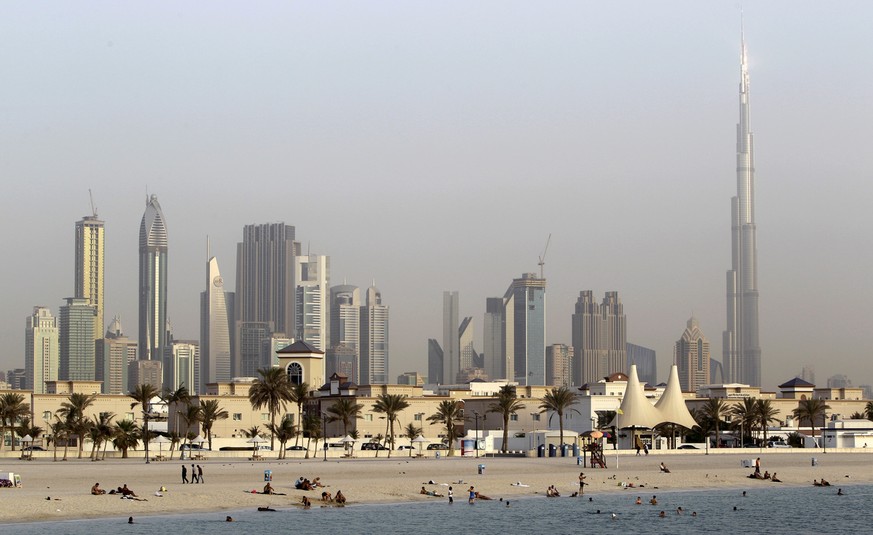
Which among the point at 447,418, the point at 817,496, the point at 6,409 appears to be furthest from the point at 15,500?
the point at 447,418

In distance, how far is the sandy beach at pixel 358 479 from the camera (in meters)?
66.5

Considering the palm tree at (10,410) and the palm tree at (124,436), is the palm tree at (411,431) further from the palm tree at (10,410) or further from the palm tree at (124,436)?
the palm tree at (10,410)

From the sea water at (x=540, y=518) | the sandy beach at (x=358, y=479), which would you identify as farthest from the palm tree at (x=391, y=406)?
the sea water at (x=540, y=518)

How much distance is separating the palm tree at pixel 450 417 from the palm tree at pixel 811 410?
3949 cm

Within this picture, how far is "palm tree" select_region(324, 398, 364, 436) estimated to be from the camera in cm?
13988

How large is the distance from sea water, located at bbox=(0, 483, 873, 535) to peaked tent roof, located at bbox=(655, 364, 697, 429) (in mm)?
53914

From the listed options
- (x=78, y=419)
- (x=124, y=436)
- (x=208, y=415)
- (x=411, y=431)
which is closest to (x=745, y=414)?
(x=411, y=431)

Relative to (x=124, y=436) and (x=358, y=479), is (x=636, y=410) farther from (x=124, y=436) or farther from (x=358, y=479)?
(x=358, y=479)

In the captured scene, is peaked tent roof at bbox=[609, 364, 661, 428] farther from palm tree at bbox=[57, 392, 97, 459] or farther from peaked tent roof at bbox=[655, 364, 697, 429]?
palm tree at bbox=[57, 392, 97, 459]

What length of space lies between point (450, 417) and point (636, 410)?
19.0 meters

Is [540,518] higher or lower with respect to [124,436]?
lower

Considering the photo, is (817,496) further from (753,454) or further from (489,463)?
(753,454)

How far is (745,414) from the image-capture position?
14538 cm

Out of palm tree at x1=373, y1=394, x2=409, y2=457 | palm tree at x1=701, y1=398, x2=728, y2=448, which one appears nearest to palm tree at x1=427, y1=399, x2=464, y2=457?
palm tree at x1=373, y1=394, x2=409, y2=457
